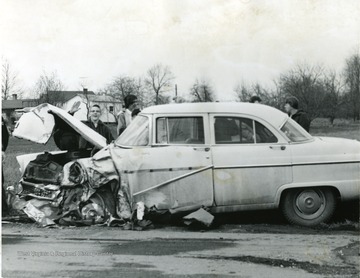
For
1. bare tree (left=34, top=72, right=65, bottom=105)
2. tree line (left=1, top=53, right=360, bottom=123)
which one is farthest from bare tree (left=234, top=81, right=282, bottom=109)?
bare tree (left=34, top=72, right=65, bottom=105)

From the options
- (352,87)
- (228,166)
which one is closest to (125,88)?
(352,87)

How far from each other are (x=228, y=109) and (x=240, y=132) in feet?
1.24

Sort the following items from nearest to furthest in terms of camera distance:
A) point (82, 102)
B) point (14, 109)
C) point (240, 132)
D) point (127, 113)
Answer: point (240, 132), point (127, 113), point (82, 102), point (14, 109)

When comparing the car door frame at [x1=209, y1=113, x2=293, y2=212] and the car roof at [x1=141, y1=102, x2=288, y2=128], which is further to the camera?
the car roof at [x1=141, y1=102, x2=288, y2=128]

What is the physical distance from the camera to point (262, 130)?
22.2 ft

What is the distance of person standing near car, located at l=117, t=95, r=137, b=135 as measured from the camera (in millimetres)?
8859

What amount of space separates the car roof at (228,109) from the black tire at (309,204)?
3.35 feet

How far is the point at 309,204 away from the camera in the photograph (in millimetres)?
6668

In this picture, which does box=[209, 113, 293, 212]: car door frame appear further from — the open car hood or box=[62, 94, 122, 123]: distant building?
box=[62, 94, 122, 123]: distant building

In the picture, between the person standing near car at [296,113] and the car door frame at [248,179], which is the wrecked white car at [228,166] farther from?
the person standing near car at [296,113]

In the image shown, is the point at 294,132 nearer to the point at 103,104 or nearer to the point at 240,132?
the point at 240,132

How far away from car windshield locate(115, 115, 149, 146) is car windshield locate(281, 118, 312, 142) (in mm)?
1990

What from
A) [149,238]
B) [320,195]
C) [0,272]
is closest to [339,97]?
[320,195]

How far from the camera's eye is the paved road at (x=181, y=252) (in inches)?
187
